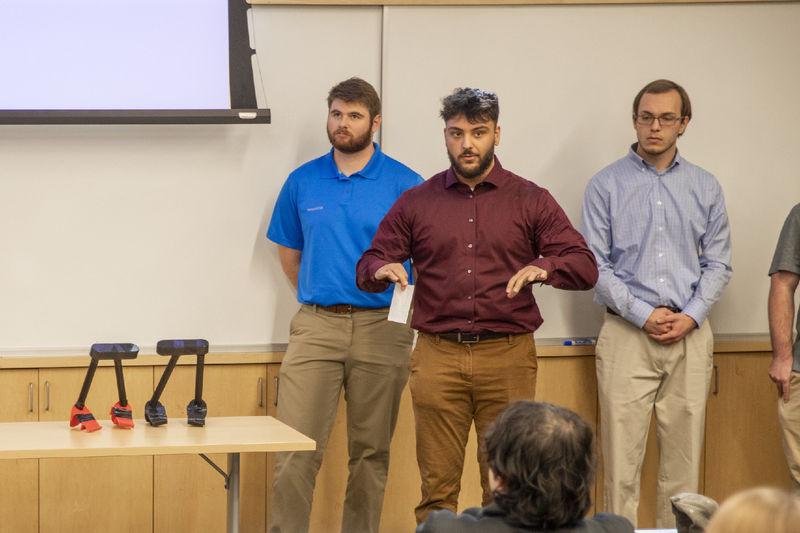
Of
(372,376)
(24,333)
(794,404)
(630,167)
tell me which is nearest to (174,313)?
(24,333)

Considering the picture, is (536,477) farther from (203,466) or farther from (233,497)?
(203,466)

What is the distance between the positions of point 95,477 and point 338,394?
110 centimetres

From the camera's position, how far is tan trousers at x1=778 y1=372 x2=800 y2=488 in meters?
4.30

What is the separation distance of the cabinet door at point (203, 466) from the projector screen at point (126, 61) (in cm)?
110

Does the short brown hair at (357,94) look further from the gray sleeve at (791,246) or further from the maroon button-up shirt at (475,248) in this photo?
the gray sleeve at (791,246)

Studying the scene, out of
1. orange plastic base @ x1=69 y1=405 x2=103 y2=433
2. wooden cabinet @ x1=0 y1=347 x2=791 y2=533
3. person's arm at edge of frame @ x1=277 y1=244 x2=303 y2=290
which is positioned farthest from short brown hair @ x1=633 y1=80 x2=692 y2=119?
orange plastic base @ x1=69 y1=405 x2=103 y2=433

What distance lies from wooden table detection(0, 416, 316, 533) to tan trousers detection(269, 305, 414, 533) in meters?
0.65

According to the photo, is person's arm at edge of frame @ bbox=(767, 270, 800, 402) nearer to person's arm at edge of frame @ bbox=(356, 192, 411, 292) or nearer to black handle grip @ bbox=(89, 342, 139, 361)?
person's arm at edge of frame @ bbox=(356, 192, 411, 292)

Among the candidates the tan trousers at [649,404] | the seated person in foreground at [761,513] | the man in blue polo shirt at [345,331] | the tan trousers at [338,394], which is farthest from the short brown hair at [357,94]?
the seated person in foreground at [761,513]

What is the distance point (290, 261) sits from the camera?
4.56 meters

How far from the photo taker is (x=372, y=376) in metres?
4.38

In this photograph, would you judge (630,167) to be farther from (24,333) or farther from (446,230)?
(24,333)

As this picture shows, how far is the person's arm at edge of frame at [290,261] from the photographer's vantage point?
4555 millimetres

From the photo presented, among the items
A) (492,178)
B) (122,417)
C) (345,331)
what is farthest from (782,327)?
(122,417)
